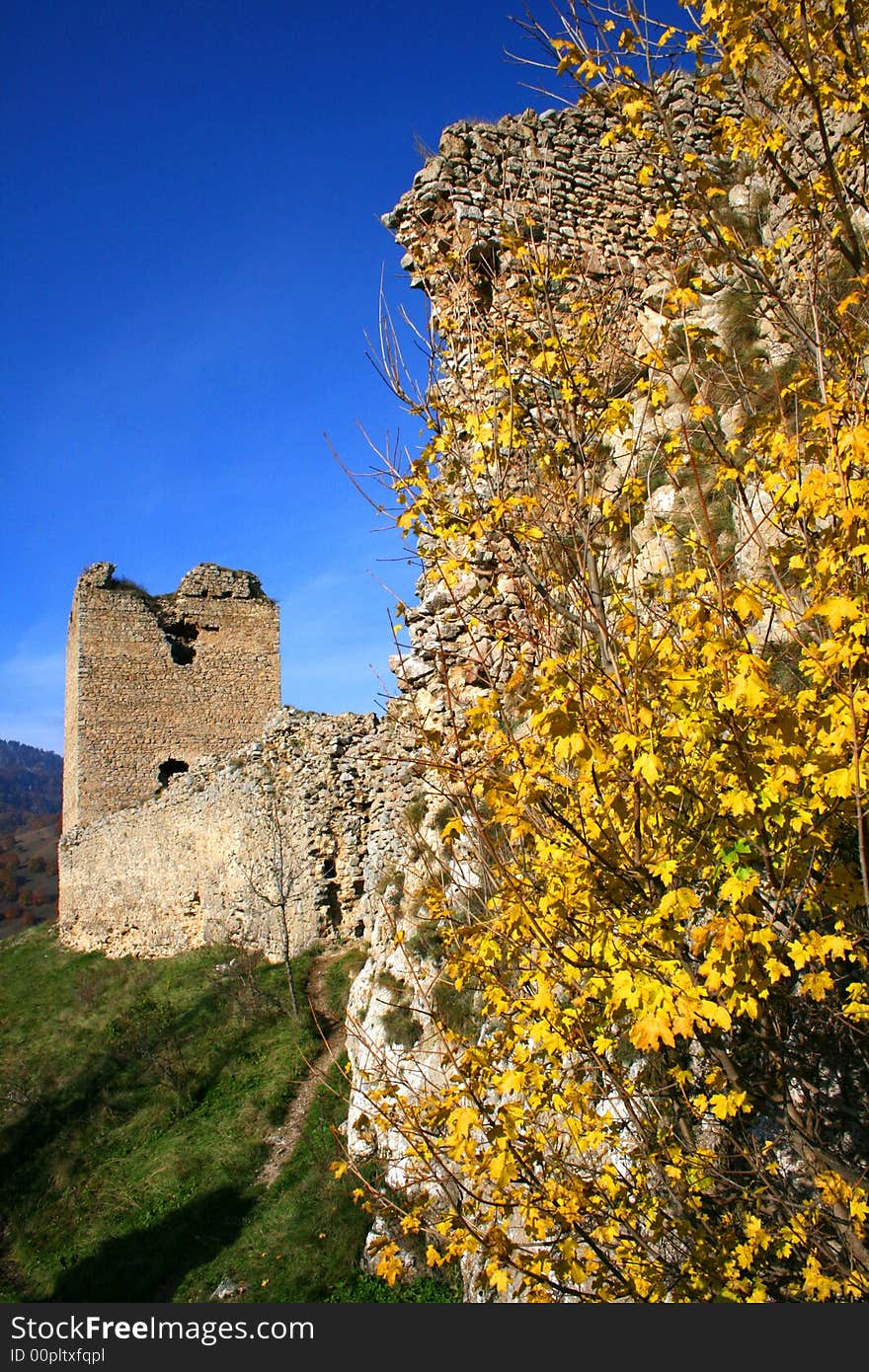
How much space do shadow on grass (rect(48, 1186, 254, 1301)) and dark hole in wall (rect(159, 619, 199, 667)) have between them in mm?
18764

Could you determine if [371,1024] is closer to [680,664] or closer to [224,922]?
[680,664]

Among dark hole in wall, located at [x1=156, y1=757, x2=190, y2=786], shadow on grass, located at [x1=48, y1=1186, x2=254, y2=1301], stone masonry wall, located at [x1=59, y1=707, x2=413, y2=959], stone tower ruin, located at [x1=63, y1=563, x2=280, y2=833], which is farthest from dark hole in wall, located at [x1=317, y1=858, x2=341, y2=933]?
dark hole in wall, located at [x1=156, y1=757, x2=190, y2=786]

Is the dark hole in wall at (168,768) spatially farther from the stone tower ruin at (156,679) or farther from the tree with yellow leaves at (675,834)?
the tree with yellow leaves at (675,834)

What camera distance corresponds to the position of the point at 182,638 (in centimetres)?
2605

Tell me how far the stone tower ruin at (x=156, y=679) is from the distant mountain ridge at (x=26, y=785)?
7432cm

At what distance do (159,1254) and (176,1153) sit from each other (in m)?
1.67

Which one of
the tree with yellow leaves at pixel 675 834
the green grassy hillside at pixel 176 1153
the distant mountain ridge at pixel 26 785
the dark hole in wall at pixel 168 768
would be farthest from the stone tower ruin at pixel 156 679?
the distant mountain ridge at pixel 26 785

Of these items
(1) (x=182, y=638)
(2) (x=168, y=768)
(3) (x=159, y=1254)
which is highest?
(1) (x=182, y=638)

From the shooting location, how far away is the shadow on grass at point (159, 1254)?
762cm

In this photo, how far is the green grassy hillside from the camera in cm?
744

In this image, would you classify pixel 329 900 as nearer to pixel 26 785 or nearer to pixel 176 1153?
pixel 176 1153

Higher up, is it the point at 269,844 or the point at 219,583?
the point at 219,583

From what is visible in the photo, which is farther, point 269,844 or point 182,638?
point 182,638

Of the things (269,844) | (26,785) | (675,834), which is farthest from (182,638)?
(26,785)
